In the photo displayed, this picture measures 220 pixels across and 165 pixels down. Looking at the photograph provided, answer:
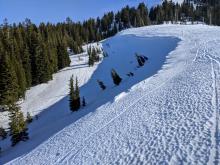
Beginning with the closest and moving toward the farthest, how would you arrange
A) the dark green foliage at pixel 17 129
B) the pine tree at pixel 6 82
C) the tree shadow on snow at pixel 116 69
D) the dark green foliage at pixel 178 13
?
the dark green foliage at pixel 17 129
the tree shadow on snow at pixel 116 69
the pine tree at pixel 6 82
the dark green foliage at pixel 178 13

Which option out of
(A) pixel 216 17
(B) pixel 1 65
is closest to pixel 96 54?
(B) pixel 1 65

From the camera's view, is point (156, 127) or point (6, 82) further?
point (6, 82)

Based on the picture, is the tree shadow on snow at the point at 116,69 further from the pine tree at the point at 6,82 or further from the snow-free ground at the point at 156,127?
the pine tree at the point at 6,82

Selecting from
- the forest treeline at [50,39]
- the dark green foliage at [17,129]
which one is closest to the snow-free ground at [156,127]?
the dark green foliage at [17,129]

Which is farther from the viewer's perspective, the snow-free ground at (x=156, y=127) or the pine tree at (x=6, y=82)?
the pine tree at (x=6, y=82)

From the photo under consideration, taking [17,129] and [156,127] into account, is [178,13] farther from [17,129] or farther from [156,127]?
[156,127]

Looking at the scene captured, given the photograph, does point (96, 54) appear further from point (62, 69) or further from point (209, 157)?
point (209, 157)

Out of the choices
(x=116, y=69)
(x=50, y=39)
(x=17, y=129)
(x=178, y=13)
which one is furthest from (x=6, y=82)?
(x=178, y=13)

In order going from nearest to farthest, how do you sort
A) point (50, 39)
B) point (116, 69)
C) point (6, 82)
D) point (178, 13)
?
1. point (6, 82)
2. point (116, 69)
3. point (50, 39)
4. point (178, 13)

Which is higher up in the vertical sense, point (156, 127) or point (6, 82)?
point (156, 127)
